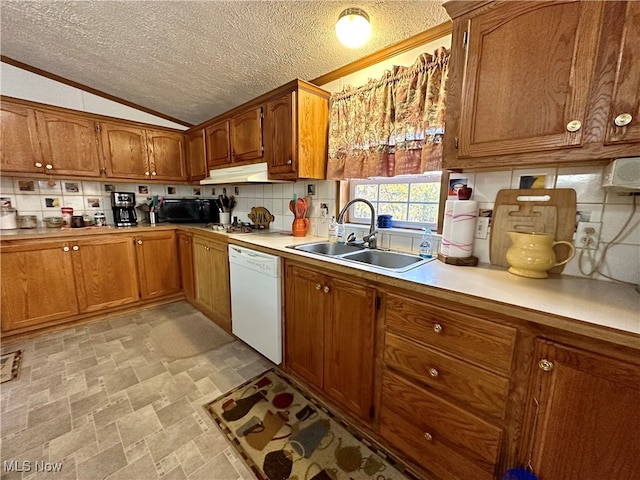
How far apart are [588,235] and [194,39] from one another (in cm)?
245

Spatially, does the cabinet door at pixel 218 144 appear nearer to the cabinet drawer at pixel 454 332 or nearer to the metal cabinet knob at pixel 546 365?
the cabinet drawer at pixel 454 332

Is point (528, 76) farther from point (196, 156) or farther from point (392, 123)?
point (196, 156)

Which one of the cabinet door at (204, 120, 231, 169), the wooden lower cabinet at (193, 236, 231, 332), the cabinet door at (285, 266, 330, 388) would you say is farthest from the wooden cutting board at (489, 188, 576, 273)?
the cabinet door at (204, 120, 231, 169)

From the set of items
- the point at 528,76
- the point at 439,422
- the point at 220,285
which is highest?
the point at 528,76

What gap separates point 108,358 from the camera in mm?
1979

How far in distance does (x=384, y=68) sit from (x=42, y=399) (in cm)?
299

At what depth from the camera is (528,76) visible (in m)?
0.99

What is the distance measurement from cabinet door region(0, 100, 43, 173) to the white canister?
0.40 m

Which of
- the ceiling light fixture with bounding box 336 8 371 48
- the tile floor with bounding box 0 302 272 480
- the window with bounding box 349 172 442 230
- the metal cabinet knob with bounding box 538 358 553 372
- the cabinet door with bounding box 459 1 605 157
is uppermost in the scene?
the ceiling light fixture with bounding box 336 8 371 48

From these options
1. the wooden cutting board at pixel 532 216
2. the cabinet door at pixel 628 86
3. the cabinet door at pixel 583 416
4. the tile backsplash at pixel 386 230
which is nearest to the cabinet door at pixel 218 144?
the tile backsplash at pixel 386 230

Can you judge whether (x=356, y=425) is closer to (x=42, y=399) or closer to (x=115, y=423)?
(x=115, y=423)

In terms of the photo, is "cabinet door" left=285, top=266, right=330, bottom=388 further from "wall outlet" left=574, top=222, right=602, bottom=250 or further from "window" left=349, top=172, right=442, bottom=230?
"wall outlet" left=574, top=222, right=602, bottom=250

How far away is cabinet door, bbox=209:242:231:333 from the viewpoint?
7.29 feet

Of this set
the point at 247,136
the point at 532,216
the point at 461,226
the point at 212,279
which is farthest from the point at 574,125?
the point at 212,279
